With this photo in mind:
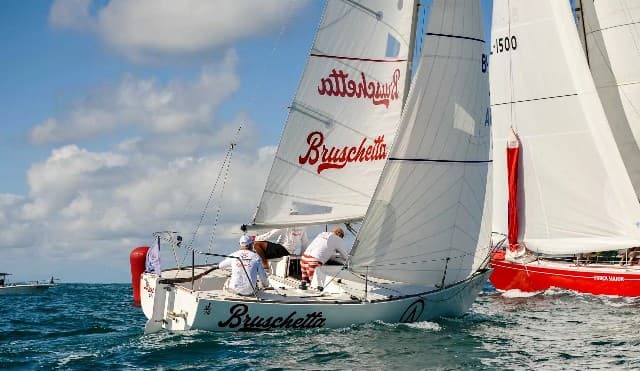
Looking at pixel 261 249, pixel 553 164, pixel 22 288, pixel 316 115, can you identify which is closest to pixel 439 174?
pixel 316 115

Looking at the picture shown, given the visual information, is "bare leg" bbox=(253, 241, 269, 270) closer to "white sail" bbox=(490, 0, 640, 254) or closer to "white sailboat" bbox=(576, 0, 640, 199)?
"white sail" bbox=(490, 0, 640, 254)

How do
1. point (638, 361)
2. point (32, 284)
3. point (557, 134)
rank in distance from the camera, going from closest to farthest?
1. point (638, 361)
2. point (557, 134)
3. point (32, 284)

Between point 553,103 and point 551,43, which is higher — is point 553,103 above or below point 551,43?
below

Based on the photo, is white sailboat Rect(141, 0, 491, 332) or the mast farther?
the mast

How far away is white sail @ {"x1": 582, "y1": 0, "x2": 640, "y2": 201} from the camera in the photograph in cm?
2661

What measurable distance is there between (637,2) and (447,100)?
41.1ft

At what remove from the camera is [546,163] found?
24.9 m

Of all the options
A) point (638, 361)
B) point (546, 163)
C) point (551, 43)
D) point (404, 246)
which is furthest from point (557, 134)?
point (638, 361)

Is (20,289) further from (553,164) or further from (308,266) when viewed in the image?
(308,266)

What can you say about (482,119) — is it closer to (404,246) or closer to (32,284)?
(404,246)

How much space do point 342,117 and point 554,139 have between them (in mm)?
8948

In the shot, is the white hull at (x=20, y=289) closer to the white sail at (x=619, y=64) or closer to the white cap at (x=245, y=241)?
the white sail at (x=619, y=64)

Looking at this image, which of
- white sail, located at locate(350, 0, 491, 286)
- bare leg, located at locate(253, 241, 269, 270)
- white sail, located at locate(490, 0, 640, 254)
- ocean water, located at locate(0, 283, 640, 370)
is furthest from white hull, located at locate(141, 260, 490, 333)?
white sail, located at locate(490, 0, 640, 254)

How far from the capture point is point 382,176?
54.9 ft
